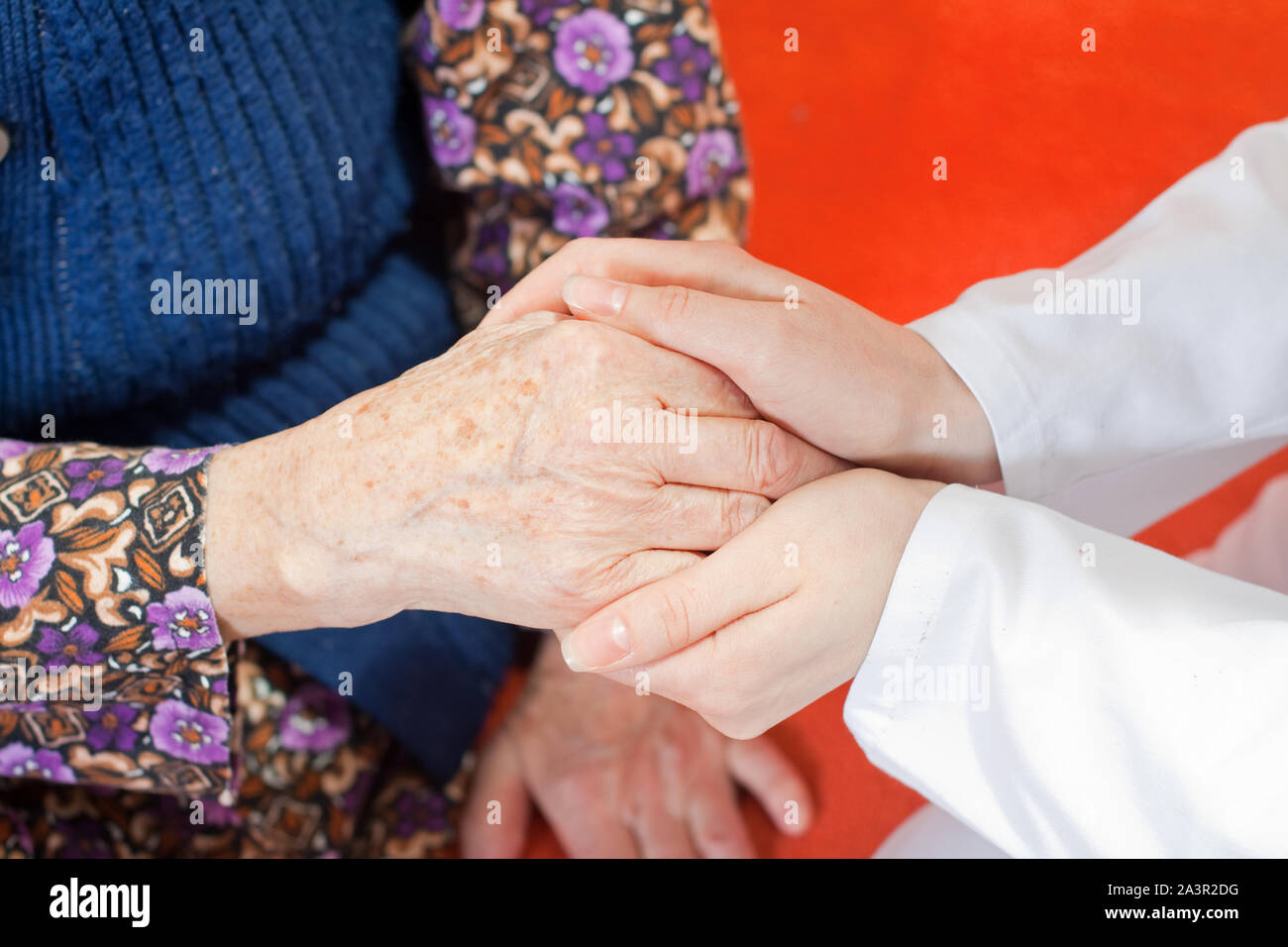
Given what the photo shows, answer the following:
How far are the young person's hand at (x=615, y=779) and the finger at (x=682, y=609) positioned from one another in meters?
0.37

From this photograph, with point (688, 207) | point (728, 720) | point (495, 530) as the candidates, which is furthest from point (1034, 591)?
point (688, 207)

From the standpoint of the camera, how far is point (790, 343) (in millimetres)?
588

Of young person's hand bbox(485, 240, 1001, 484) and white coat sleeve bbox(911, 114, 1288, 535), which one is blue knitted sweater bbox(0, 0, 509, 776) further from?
white coat sleeve bbox(911, 114, 1288, 535)

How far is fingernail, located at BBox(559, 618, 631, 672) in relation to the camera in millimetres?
553

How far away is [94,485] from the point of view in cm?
62

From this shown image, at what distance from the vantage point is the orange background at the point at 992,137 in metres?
0.88

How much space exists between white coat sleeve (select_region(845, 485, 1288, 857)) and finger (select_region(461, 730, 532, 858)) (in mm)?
403

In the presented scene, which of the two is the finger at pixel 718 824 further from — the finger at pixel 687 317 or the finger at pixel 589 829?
the finger at pixel 687 317

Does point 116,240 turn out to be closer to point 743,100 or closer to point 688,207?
point 688,207

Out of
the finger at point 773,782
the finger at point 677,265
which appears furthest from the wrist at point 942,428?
the finger at point 773,782

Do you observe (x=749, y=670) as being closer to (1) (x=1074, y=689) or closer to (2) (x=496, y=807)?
(1) (x=1074, y=689)

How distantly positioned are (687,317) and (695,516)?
0.12m

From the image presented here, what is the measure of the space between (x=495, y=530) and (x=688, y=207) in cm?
42

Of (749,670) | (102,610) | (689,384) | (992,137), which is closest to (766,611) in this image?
(749,670)
